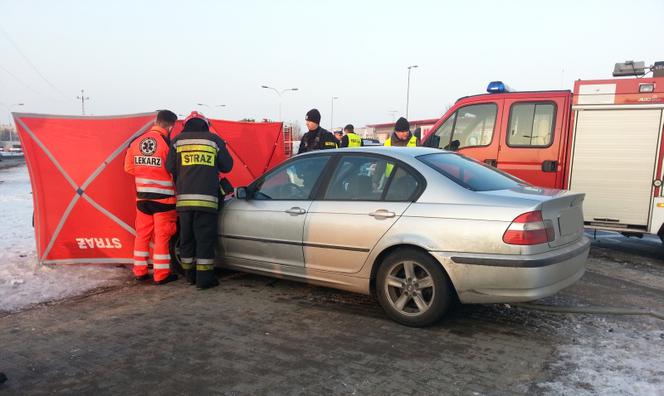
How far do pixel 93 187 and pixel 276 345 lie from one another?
341 centimetres

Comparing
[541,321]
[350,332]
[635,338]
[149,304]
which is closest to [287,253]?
[350,332]

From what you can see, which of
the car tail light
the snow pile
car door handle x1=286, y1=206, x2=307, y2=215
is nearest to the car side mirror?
car door handle x1=286, y1=206, x2=307, y2=215

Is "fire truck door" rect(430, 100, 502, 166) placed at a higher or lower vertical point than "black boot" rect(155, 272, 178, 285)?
higher

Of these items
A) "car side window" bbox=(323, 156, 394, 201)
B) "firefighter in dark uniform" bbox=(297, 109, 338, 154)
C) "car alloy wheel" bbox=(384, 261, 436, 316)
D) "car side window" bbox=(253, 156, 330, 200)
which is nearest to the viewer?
"car alloy wheel" bbox=(384, 261, 436, 316)

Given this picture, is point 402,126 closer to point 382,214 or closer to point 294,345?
point 382,214

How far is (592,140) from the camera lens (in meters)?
6.48

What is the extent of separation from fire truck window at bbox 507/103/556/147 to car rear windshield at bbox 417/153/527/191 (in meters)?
2.63

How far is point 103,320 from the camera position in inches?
164

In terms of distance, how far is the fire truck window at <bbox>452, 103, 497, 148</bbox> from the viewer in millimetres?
7137

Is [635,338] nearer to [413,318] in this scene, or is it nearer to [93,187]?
[413,318]

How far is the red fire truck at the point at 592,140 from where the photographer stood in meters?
6.19

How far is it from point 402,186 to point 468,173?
0.63 metres

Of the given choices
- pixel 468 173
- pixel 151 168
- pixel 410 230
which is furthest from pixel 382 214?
pixel 151 168

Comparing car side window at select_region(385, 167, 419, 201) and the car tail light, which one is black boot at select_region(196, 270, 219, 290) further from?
the car tail light
